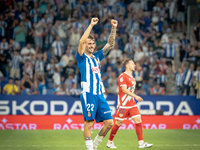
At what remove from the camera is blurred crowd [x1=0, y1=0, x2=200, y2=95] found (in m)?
12.8

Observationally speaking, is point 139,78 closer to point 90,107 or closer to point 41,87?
point 41,87

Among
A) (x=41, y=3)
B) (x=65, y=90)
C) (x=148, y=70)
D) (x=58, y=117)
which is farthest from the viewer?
(x=41, y=3)

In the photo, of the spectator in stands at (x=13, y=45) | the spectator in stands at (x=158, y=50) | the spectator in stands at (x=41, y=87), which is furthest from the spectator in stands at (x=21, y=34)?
the spectator in stands at (x=158, y=50)

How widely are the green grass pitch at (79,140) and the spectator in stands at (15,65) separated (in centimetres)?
430

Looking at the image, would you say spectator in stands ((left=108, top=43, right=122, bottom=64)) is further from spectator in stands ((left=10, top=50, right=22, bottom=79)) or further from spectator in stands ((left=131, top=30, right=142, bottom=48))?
spectator in stands ((left=10, top=50, right=22, bottom=79))

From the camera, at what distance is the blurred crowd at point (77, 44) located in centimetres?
1279

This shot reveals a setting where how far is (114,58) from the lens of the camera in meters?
13.7

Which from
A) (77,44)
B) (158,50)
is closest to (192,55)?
(158,50)

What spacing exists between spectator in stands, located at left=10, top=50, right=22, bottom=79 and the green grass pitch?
14.1 feet

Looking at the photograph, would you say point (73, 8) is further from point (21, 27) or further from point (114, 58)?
point (114, 58)

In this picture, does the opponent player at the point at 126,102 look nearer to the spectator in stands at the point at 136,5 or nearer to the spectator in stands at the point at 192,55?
the spectator in stands at the point at 192,55

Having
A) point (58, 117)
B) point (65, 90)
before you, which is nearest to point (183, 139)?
point (58, 117)

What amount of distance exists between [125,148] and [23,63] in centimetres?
815

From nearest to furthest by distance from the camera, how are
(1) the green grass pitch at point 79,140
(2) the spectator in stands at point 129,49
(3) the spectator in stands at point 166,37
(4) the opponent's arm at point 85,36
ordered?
1. (4) the opponent's arm at point 85,36
2. (1) the green grass pitch at point 79,140
3. (2) the spectator in stands at point 129,49
4. (3) the spectator in stands at point 166,37
